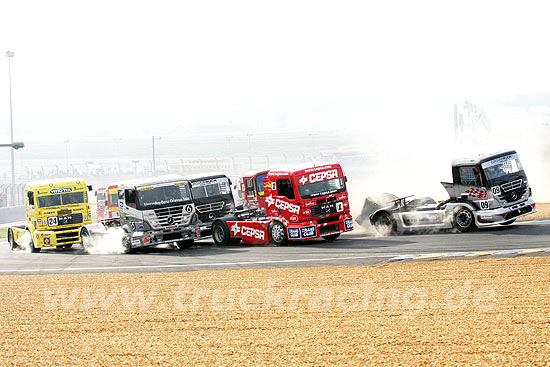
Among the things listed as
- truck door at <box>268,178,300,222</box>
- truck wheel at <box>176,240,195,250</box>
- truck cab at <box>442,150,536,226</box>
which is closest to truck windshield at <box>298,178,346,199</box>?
truck door at <box>268,178,300,222</box>

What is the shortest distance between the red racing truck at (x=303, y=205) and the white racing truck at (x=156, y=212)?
254cm

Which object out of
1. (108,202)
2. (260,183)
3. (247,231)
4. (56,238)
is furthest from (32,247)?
(247,231)

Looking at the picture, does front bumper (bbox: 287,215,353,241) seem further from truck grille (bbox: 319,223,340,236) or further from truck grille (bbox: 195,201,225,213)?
truck grille (bbox: 195,201,225,213)

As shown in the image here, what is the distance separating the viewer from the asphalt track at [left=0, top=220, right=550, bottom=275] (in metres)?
19.1

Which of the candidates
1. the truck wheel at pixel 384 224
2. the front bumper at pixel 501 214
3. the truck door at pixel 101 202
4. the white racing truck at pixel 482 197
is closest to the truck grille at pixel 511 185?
the white racing truck at pixel 482 197

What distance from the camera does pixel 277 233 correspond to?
958 inches

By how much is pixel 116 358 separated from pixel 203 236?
17.0m

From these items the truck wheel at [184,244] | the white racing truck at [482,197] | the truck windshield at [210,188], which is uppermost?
the truck windshield at [210,188]

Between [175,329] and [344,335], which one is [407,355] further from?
[175,329]

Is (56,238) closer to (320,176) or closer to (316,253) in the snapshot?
(320,176)

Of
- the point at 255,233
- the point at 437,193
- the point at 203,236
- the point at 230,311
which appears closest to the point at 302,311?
the point at 230,311

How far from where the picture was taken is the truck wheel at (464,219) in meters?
23.8

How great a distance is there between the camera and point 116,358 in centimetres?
944

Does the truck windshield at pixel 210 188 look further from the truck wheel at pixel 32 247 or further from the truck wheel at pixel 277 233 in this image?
the truck wheel at pixel 32 247
